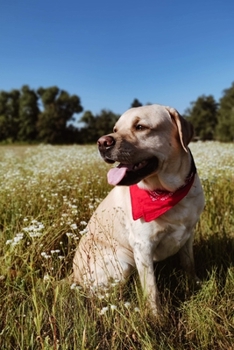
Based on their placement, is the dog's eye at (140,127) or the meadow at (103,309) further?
the dog's eye at (140,127)

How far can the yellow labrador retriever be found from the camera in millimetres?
2855

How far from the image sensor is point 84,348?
2203 millimetres

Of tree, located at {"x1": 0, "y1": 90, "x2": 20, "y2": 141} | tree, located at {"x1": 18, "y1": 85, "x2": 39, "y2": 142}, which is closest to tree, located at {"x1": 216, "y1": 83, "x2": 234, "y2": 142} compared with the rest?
tree, located at {"x1": 18, "y1": 85, "x2": 39, "y2": 142}

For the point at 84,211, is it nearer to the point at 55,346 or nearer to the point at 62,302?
the point at 62,302

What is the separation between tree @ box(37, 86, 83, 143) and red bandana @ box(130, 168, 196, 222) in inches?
2098

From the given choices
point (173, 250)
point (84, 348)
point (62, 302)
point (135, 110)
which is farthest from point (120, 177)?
point (84, 348)

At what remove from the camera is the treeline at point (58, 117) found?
56031 millimetres

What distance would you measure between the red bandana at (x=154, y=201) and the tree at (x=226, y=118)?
49.1 meters

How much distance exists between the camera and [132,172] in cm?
290

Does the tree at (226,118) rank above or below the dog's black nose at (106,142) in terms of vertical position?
above

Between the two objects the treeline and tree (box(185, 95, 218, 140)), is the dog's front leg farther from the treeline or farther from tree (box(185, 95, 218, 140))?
tree (box(185, 95, 218, 140))

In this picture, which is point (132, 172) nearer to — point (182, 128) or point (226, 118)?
point (182, 128)

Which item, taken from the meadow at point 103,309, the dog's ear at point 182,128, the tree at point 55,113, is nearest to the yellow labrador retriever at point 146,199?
the dog's ear at point 182,128

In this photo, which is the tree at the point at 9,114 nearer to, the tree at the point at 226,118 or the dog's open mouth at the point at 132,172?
the tree at the point at 226,118
